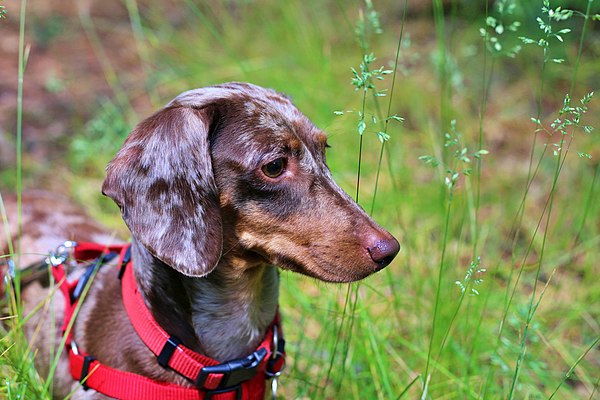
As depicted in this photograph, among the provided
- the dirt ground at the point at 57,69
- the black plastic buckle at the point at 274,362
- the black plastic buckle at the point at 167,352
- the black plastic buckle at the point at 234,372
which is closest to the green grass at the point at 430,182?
the dirt ground at the point at 57,69

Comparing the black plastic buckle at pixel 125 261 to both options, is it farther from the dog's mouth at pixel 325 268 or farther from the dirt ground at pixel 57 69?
the dirt ground at pixel 57 69

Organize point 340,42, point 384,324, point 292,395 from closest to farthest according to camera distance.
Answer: point 292,395 < point 384,324 < point 340,42

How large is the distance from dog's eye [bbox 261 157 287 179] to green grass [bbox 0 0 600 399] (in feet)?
0.84

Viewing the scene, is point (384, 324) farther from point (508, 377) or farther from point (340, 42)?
point (340, 42)

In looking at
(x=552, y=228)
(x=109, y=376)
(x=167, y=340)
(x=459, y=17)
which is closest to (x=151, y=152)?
(x=167, y=340)

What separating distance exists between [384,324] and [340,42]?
326 cm

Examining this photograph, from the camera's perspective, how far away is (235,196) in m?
Answer: 2.43

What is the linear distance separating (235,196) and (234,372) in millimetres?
592

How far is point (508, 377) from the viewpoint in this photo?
3.34 meters

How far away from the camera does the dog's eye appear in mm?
2430

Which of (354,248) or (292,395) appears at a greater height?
(354,248)

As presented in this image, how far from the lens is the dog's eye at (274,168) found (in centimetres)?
243

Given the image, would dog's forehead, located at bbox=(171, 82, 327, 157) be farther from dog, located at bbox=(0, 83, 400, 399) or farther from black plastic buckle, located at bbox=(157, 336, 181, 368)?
black plastic buckle, located at bbox=(157, 336, 181, 368)

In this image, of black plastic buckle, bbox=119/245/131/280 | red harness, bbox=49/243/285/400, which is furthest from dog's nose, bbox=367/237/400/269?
black plastic buckle, bbox=119/245/131/280
